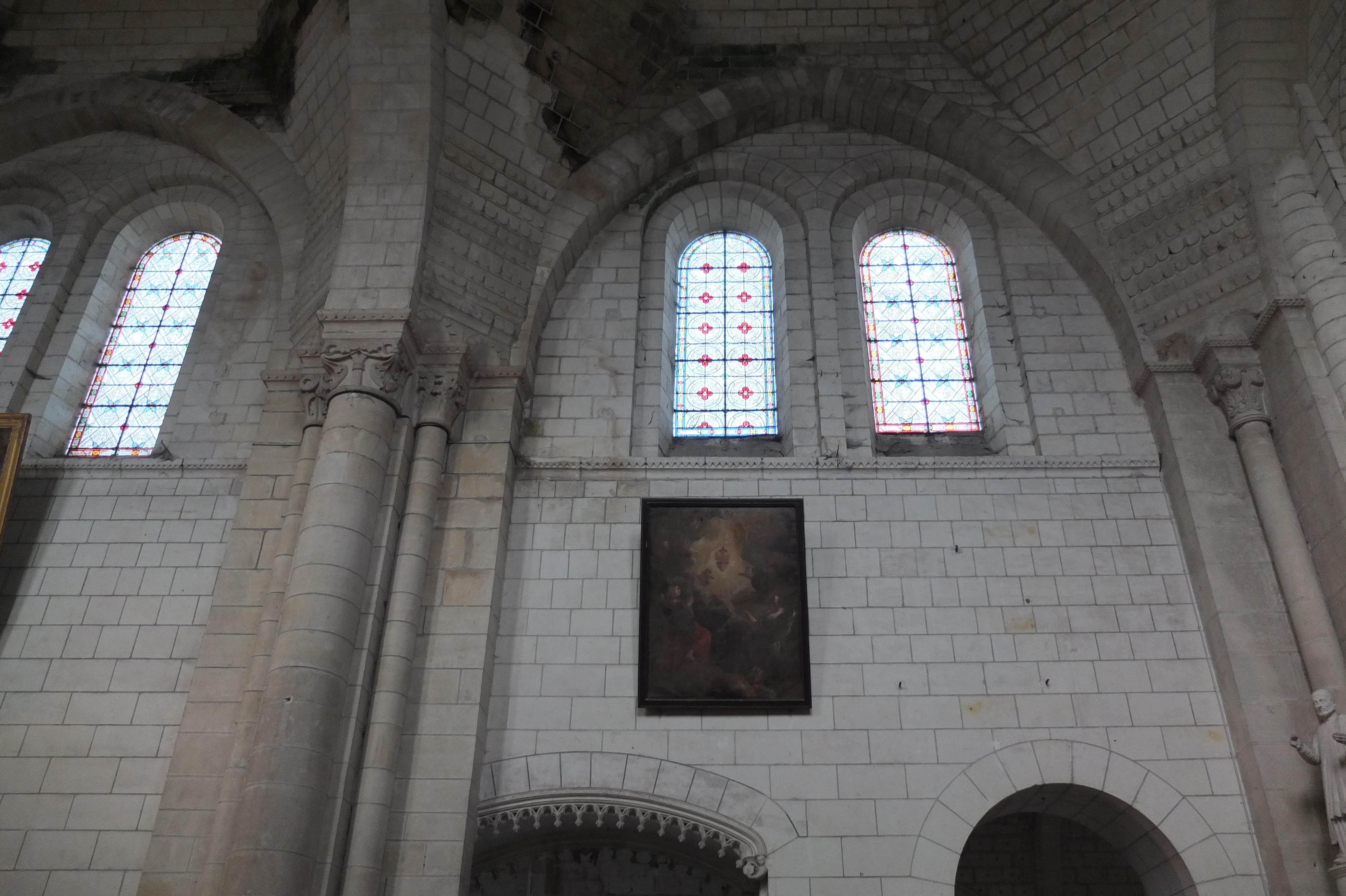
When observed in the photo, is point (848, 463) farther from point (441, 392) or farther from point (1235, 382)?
point (441, 392)

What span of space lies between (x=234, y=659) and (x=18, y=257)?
20.5ft

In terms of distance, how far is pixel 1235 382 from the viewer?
9430mm

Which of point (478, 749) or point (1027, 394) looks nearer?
Result: point (478, 749)

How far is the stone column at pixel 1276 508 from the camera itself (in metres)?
8.13

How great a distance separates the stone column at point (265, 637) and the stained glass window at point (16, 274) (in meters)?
3.95

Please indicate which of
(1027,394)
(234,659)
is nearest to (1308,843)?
(1027,394)

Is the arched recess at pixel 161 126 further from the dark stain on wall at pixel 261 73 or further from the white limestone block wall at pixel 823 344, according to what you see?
the white limestone block wall at pixel 823 344

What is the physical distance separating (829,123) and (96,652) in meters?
8.98

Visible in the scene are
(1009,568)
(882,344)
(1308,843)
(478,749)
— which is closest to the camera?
(1308,843)

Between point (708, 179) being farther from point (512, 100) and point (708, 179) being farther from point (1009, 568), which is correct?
point (1009, 568)

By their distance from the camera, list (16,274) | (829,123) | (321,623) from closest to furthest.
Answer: (321,623) < (16,274) < (829,123)

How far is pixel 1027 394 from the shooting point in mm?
10336

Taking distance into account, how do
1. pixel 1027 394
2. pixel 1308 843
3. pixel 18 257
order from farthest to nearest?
pixel 18 257, pixel 1027 394, pixel 1308 843

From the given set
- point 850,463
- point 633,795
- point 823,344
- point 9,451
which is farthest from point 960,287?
point 9,451
